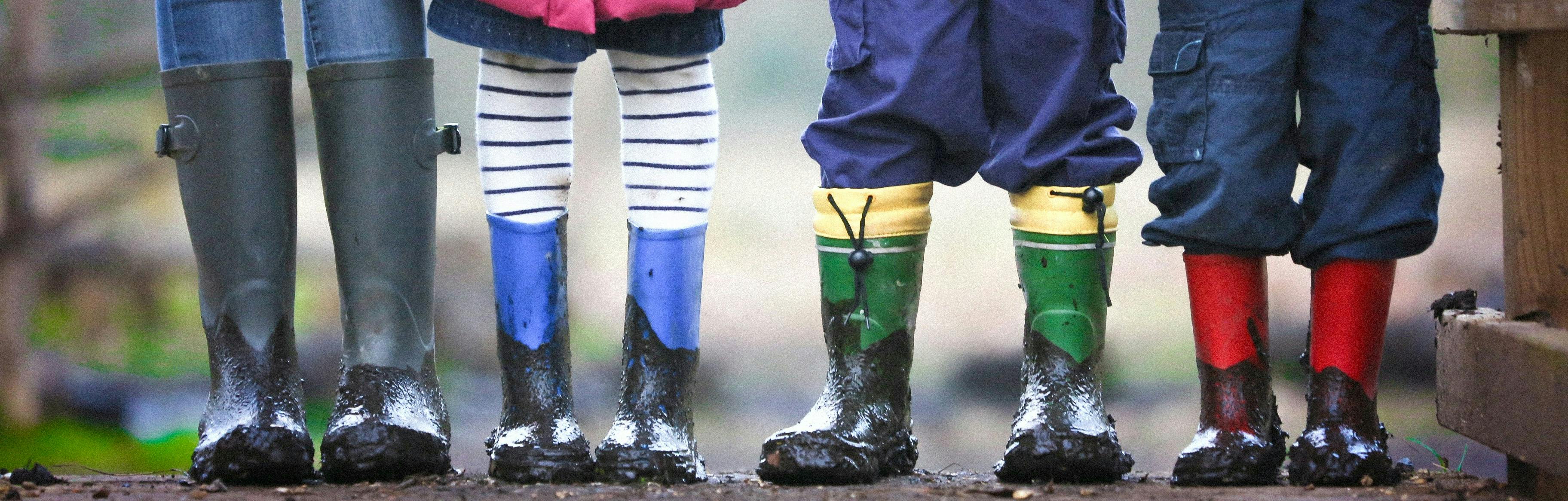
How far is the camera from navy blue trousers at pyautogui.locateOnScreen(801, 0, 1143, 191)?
1.24 metres

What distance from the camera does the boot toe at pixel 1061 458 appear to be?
118cm

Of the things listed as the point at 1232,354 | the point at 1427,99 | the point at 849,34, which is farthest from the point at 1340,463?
the point at 849,34

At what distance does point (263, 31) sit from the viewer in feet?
4.14

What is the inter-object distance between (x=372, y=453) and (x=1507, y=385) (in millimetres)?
1009

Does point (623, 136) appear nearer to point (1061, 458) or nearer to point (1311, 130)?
point (1061, 458)

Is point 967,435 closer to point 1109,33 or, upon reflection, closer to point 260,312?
point 1109,33

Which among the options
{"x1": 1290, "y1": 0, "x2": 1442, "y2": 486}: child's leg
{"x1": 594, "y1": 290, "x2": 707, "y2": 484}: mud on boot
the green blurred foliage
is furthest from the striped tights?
the green blurred foliage

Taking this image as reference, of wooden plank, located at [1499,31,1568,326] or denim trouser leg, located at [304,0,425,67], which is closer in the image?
wooden plank, located at [1499,31,1568,326]

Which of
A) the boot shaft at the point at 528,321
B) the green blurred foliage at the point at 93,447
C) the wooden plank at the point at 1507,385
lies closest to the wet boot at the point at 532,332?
the boot shaft at the point at 528,321

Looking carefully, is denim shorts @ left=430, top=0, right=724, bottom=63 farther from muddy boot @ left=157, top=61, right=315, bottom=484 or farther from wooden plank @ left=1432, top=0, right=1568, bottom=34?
wooden plank @ left=1432, top=0, right=1568, bottom=34

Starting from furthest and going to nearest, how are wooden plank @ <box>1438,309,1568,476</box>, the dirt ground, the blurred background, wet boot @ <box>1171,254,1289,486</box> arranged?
the blurred background < wet boot @ <box>1171,254,1289,486</box> < the dirt ground < wooden plank @ <box>1438,309,1568,476</box>

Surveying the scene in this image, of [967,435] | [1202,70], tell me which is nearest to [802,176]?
[967,435]

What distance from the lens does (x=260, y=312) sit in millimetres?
1261

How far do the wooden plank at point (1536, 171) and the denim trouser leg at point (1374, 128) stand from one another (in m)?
0.07
